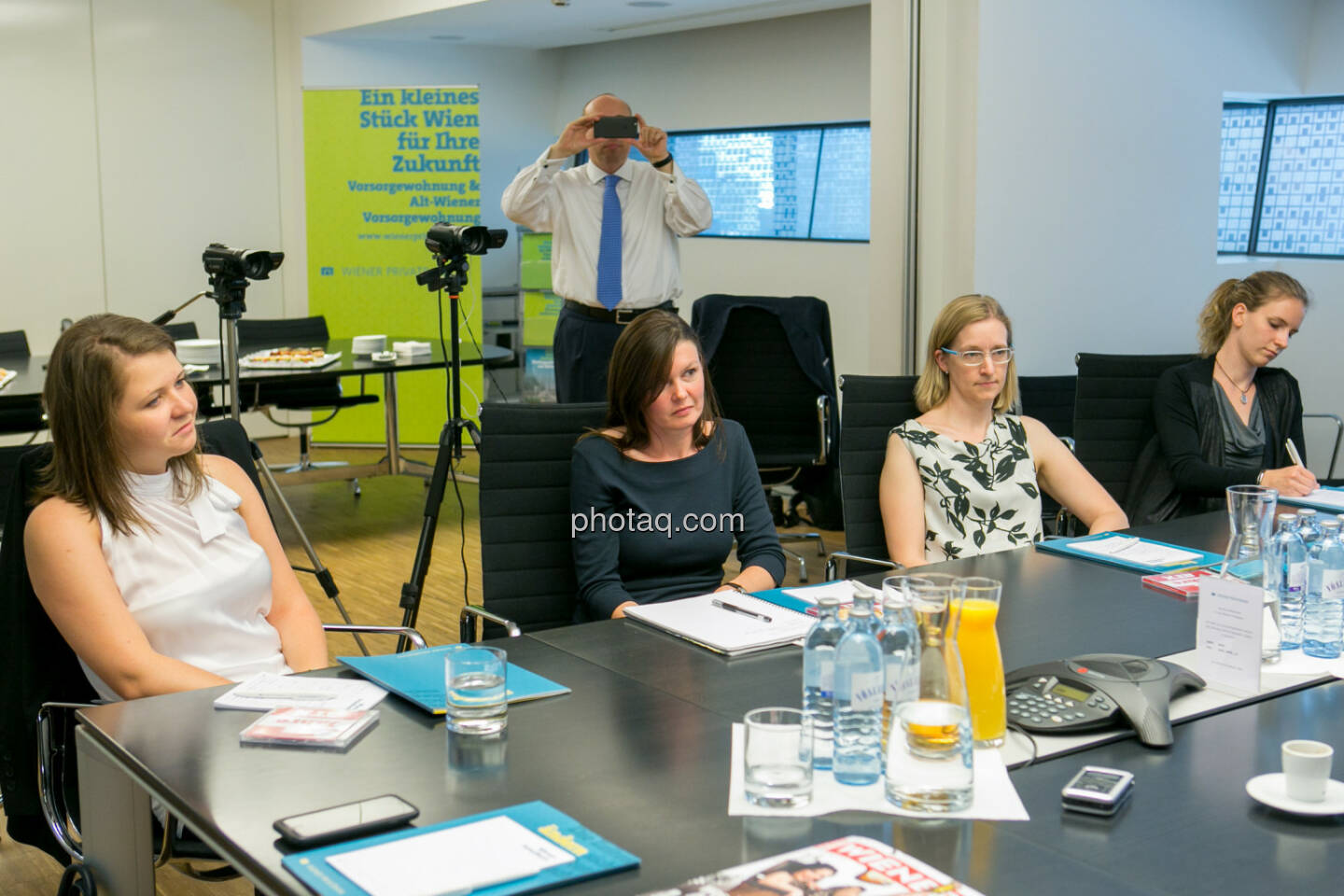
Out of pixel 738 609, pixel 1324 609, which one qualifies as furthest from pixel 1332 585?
pixel 738 609

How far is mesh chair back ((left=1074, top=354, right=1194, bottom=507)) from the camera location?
3.90 metres

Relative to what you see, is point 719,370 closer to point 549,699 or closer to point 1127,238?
point 1127,238

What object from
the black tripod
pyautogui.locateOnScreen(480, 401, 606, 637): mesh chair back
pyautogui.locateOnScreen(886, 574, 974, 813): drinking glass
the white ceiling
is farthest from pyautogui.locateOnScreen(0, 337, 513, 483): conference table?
pyautogui.locateOnScreen(886, 574, 974, 813): drinking glass

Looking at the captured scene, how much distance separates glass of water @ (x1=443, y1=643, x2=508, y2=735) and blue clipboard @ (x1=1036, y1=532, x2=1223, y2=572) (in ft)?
4.62

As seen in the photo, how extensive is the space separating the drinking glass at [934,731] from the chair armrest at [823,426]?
12.3 feet

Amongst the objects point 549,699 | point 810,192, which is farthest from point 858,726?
point 810,192

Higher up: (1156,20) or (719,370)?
(1156,20)

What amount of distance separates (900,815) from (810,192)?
6.34m

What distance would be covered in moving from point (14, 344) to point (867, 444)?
180 inches

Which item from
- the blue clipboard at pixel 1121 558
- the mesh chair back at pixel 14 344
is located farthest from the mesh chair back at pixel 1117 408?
the mesh chair back at pixel 14 344

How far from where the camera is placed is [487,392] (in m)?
8.59

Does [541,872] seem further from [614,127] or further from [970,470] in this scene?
[614,127]

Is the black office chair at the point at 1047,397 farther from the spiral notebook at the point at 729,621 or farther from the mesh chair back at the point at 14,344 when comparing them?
the mesh chair back at the point at 14,344

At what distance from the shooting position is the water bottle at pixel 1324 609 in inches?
77.3
